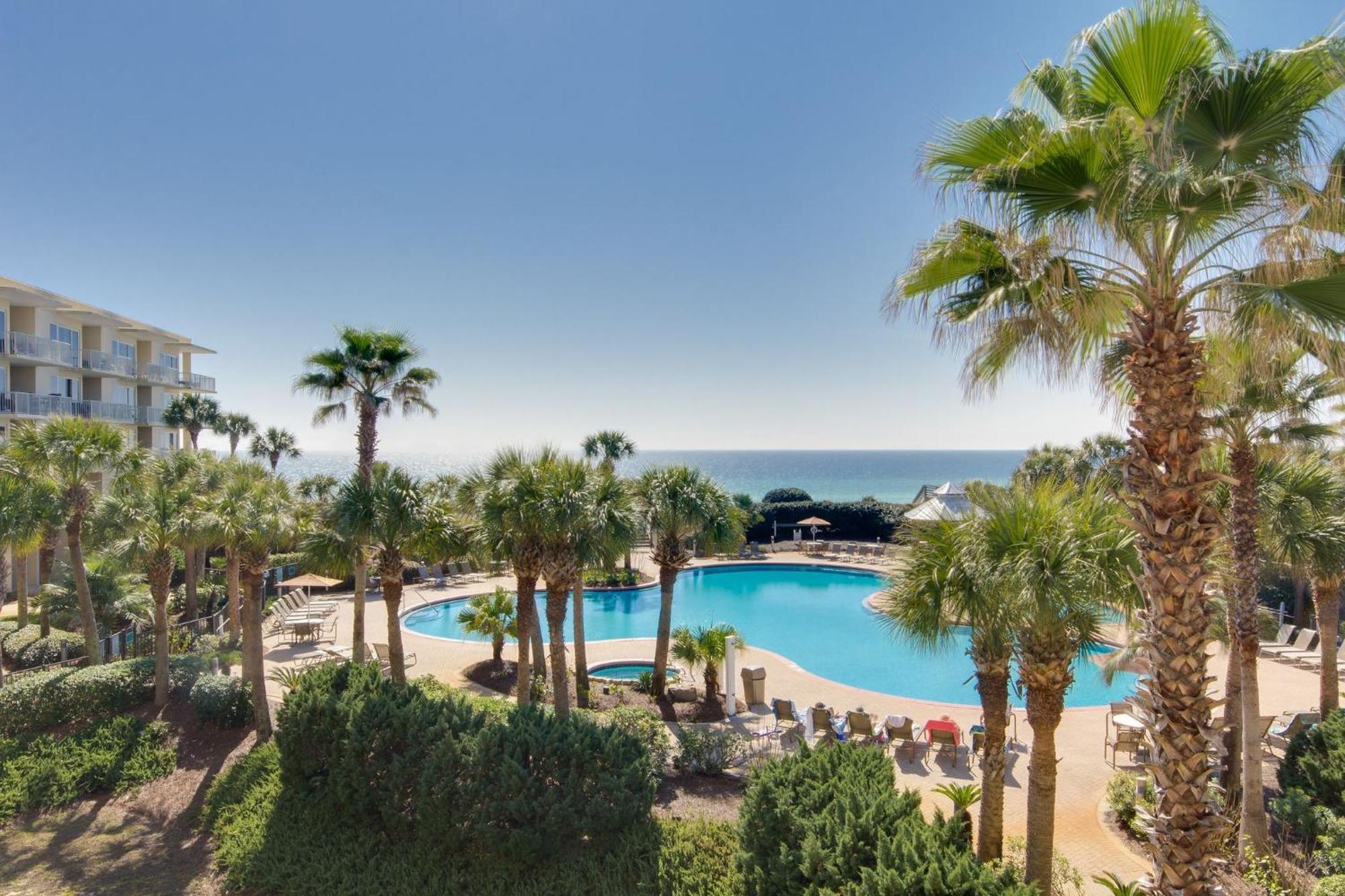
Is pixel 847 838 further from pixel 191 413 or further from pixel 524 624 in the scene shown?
pixel 191 413

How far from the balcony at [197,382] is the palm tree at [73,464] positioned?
79.2ft

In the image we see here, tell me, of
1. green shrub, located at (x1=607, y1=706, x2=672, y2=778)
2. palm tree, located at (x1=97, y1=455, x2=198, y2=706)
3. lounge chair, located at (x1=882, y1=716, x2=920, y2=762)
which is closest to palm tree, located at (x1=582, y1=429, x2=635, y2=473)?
palm tree, located at (x1=97, y1=455, x2=198, y2=706)

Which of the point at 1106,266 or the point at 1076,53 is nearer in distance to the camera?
the point at 1076,53

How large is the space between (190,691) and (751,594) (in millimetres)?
21334

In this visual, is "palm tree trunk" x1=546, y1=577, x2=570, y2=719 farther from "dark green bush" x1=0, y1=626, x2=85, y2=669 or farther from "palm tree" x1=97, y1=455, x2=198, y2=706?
"dark green bush" x1=0, y1=626, x2=85, y2=669

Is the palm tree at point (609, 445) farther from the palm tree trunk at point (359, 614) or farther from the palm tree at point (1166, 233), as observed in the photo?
the palm tree at point (1166, 233)

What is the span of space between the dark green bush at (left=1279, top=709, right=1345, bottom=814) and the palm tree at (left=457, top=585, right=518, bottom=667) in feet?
48.0

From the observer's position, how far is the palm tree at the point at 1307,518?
9102mm

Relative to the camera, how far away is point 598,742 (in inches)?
301

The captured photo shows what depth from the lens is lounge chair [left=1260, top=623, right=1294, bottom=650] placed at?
1769cm

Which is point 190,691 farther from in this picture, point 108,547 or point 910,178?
point 910,178

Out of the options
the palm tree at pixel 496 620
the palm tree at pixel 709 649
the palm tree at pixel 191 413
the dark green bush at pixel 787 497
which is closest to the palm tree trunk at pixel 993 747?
the palm tree at pixel 709 649

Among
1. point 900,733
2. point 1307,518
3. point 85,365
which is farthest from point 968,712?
point 85,365

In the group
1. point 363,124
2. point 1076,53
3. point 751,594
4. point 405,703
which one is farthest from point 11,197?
point 751,594
